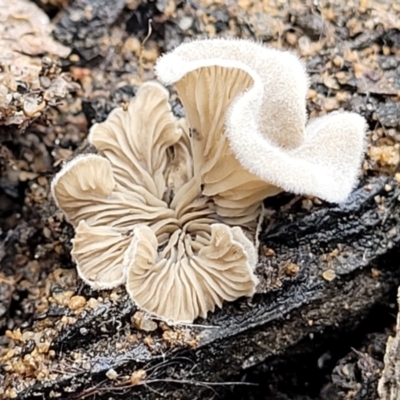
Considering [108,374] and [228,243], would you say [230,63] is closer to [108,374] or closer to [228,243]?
[228,243]

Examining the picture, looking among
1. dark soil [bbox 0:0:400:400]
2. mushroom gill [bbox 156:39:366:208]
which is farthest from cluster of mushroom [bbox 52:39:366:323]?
dark soil [bbox 0:0:400:400]

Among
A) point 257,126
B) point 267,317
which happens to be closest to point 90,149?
point 257,126

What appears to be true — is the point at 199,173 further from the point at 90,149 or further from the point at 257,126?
the point at 90,149

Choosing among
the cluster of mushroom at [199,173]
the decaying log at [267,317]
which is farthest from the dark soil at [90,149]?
the cluster of mushroom at [199,173]

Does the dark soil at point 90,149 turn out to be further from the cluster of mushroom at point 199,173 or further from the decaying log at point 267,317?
the cluster of mushroom at point 199,173

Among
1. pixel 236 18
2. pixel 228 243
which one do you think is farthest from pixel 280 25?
pixel 228 243

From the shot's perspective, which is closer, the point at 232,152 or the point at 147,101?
the point at 232,152
